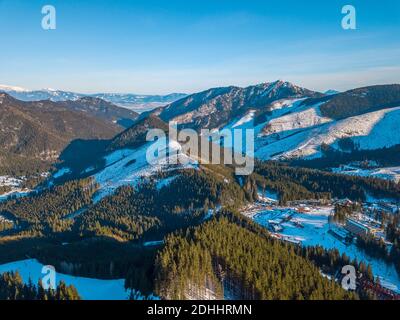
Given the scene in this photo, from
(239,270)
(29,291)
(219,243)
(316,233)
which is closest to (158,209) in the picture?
(316,233)

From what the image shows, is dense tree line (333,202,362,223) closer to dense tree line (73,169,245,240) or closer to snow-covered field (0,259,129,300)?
dense tree line (73,169,245,240)

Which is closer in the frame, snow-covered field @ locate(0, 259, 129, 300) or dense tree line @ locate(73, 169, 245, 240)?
snow-covered field @ locate(0, 259, 129, 300)

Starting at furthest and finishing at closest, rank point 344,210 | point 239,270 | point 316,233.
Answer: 1. point 344,210
2. point 316,233
3. point 239,270

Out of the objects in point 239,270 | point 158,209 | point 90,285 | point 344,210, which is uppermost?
point 239,270

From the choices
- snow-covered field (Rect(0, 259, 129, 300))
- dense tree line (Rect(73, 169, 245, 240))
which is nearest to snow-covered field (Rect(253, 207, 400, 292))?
dense tree line (Rect(73, 169, 245, 240))

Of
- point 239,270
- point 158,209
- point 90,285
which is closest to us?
point 239,270

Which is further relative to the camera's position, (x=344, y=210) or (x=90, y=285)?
(x=344, y=210)

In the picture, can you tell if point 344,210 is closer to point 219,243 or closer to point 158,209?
point 158,209
